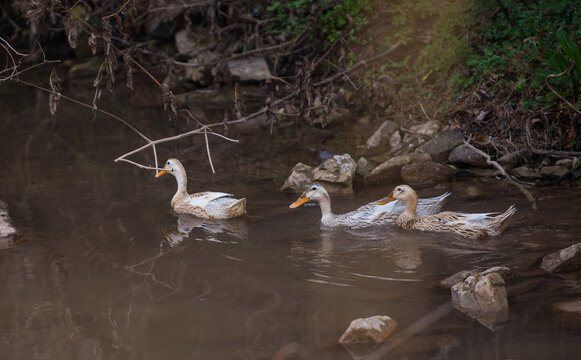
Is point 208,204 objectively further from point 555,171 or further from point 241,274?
point 555,171

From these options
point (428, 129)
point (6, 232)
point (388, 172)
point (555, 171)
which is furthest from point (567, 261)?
point (6, 232)

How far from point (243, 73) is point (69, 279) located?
9660mm

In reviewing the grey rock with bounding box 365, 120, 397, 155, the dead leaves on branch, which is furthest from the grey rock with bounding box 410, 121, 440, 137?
the dead leaves on branch

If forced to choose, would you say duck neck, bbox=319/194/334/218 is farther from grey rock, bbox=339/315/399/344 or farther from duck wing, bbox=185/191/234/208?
grey rock, bbox=339/315/399/344

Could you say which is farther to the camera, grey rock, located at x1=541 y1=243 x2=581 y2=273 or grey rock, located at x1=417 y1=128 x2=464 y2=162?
grey rock, located at x1=417 y1=128 x2=464 y2=162

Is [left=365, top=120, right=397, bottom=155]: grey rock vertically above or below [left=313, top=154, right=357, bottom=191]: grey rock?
above

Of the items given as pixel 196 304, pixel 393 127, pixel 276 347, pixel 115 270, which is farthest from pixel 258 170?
pixel 276 347

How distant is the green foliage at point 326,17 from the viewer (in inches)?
563

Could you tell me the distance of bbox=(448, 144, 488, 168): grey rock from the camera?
31.2 feet

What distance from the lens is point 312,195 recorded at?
8477 mm

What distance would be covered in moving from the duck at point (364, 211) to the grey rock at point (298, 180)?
935 mm

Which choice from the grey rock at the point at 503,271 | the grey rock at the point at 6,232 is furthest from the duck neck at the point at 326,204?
the grey rock at the point at 6,232

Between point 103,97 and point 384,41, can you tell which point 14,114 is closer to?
point 103,97

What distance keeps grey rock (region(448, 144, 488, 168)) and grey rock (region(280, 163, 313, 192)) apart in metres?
2.15
